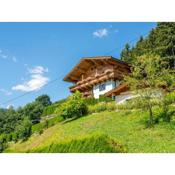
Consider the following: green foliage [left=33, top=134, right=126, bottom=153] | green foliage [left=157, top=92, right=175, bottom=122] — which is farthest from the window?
green foliage [left=33, top=134, right=126, bottom=153]

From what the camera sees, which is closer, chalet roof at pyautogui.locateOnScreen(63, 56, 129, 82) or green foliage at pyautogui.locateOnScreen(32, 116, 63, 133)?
green foliage at pyautogui.locateOnScreen(32, 116, 63, 133)

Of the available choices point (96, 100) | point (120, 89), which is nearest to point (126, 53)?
point (96, 100)

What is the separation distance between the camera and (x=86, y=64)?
34.5 metres

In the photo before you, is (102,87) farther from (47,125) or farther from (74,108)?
(74,108)

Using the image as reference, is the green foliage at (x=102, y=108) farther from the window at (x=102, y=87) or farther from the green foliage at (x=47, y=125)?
the window at (x=102, y=87)

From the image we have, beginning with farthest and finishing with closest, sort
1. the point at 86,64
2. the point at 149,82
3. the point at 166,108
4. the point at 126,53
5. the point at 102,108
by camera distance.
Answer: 1. the point at 126,53
2. the point at 86,64
3. the point at 102,108
4. the point at 166,108
5. the point at 149,82

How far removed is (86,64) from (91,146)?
21.3 m

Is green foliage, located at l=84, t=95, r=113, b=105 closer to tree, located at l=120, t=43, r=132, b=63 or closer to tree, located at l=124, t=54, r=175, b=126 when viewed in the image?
tree, located at l=124, t=54, r=175, b=126

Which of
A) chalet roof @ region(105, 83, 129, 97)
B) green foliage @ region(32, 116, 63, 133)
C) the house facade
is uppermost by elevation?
the house facade

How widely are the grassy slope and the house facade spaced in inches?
338

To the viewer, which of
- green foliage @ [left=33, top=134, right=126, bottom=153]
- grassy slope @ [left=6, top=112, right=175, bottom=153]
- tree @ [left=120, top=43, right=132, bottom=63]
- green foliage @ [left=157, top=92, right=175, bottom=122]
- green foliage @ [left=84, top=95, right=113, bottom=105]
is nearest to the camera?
green foliage @ [left=33, top=134, right=126, bottom=153]

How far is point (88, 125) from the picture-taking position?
21422 millimetres

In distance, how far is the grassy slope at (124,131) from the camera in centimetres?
1489

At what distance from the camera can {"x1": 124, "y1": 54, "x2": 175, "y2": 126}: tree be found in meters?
19.4
